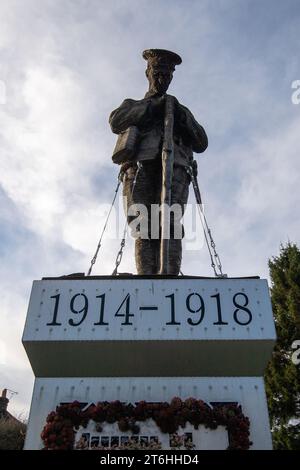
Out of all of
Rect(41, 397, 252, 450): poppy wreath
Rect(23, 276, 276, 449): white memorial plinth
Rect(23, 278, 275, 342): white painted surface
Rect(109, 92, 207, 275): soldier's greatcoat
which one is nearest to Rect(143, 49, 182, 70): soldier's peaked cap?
Rect(109, 92, 207, 275): soldier's greatcoat

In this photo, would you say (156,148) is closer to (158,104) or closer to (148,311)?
(158,104)

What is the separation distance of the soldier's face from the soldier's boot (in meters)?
2.40

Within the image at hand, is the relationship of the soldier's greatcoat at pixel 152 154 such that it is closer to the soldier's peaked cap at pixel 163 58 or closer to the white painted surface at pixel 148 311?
the soldier's peaked cap at pixel 163 58

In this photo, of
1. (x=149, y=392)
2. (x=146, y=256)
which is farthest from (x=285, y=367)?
(x=149, y=392)

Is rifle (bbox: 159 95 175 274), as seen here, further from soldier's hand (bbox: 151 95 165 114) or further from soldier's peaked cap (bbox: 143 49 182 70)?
soldier's peaked cap (bbox: 143 49 182 70)

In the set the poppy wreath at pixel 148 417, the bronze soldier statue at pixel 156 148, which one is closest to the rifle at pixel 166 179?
the bronze soldier statue at pixel 156 148

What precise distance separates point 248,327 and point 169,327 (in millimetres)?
641

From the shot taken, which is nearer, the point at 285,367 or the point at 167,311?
the point at 167,311

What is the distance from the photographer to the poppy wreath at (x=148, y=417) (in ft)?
11.2

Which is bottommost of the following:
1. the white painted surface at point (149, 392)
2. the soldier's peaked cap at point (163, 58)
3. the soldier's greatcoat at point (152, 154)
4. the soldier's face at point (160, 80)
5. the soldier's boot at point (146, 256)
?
the white painted surface at point (149, 392)

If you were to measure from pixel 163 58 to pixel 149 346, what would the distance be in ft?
15.5

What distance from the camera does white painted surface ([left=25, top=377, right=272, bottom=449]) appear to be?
3.64 metres

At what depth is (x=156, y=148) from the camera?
21.2ft

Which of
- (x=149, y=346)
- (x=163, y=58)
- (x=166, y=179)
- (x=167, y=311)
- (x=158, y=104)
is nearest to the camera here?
(x=149, y=346)
